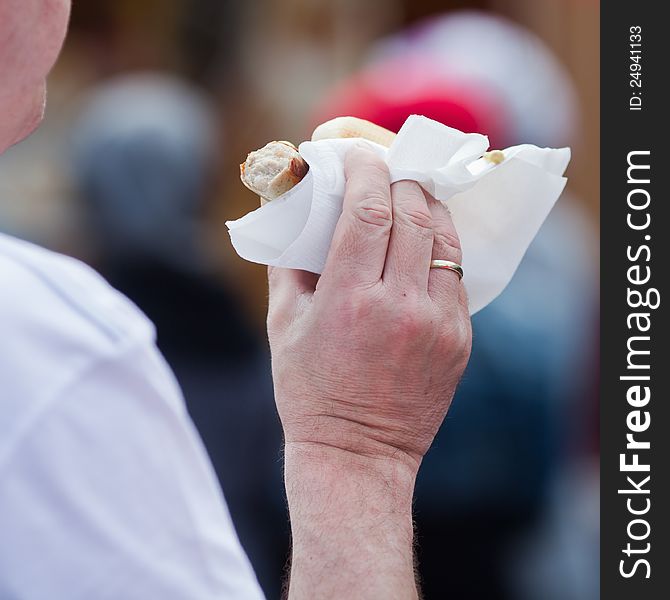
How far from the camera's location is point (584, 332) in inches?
126

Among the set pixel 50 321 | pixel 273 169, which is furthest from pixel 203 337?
pixel 273 169

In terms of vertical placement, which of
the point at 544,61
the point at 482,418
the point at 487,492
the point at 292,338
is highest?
the point at 544,61

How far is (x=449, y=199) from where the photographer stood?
A: 1.28 m

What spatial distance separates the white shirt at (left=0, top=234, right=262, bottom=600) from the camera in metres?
1.15

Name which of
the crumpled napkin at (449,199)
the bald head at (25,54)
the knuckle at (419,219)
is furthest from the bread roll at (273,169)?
the bald head at (25,54)

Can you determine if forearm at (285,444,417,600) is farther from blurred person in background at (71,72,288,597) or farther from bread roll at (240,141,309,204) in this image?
blurred person in background at (71,72,288,597)

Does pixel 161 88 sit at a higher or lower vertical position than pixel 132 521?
higher

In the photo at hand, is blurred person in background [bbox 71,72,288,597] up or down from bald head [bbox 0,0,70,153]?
down

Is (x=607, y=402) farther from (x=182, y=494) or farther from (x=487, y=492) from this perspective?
(x=182, y=494)

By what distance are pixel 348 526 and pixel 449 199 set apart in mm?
405

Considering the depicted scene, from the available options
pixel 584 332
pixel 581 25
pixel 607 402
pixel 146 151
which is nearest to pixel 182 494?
pixel 607 402

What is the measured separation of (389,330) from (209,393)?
143cm

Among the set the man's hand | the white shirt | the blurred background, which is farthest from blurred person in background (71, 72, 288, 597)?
the man's hand

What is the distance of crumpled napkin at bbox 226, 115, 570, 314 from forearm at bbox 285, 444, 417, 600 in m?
0.21
